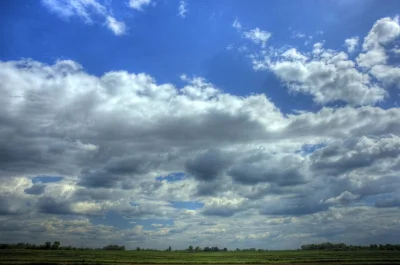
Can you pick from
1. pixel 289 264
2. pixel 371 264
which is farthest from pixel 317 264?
pixel 371 264

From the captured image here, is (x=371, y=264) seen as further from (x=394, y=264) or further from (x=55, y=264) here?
(x=55, y=264)

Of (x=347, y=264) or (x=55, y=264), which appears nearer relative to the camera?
(x=55, y=264)

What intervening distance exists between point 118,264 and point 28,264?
23.1 m

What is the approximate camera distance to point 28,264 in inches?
3297

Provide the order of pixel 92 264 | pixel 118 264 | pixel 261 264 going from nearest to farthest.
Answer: pixel 92 264
pixel 118 264
pixel 261 264

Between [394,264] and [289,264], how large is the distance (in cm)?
2751

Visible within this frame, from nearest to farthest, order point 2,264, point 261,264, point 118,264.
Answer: point 2,264, point 118,264, point 261,264

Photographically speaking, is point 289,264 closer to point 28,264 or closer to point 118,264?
point 118,264

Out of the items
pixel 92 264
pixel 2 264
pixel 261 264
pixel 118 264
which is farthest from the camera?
pixel 261 264

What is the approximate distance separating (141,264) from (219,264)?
76.0 feet

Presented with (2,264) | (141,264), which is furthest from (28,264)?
(141,264)

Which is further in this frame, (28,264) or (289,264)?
(289,264)

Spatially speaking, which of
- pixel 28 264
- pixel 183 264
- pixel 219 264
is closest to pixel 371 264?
pixel 219 264

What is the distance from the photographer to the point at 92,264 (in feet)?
292
